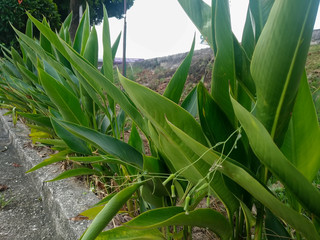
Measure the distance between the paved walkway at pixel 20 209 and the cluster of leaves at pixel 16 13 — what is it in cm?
276

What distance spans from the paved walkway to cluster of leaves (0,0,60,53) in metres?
2.76

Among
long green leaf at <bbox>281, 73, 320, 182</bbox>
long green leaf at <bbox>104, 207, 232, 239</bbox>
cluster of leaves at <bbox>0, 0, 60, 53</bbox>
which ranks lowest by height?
long green leaf at <bbox>104, 207, 232, 239</bbox>

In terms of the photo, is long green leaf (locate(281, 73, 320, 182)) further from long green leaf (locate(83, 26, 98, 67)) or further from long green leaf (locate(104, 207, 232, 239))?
long green leaf (locate(83, 26, 98, 67))

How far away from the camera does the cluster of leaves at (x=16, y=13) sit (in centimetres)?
414

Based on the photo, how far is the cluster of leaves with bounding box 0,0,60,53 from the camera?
414 centimetres

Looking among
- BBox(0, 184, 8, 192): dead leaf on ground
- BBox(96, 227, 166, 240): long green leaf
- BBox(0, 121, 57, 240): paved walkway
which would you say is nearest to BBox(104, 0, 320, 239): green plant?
BBox(96, 227, 166, 240): long green leaf

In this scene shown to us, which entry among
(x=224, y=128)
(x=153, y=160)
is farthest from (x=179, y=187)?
(x=224, y=128)

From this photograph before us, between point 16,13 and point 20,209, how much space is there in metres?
3.55

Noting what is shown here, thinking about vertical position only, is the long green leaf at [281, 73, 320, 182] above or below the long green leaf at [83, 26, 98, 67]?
below

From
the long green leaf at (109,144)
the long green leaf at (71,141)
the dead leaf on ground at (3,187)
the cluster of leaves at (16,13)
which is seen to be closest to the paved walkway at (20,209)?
the dead leaf on ground at (3,187)

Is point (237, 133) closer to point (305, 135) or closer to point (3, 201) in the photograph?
point (305, 135)

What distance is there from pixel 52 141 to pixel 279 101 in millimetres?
1016

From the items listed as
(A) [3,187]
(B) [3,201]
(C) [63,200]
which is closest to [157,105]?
(C) [63,200]

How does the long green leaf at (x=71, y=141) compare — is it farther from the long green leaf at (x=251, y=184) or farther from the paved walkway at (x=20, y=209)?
the long green leaf at (x=251, y=184)
